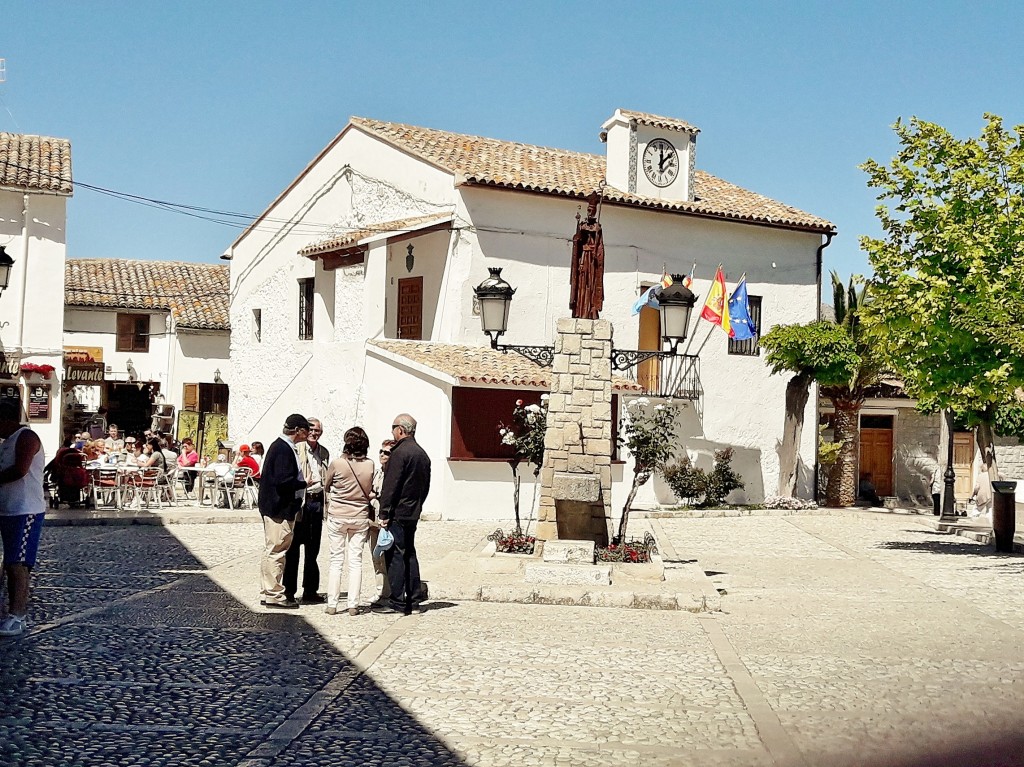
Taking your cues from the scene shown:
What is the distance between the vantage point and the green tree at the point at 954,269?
51.3 feet

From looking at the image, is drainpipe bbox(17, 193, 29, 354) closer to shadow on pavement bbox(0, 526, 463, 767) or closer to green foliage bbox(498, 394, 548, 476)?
green foliage bbox(498, 394, 548, 476)

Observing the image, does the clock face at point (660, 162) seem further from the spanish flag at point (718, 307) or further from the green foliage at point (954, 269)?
the green foliage at point (954, 269)

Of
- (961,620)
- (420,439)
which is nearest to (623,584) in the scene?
(961,620)

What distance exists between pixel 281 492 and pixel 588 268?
5104mm

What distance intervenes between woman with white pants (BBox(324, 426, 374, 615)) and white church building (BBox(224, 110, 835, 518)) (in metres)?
10.7

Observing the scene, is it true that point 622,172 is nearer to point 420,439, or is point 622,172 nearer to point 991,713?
point 420,439

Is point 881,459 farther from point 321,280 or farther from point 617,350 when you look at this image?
point 617,350

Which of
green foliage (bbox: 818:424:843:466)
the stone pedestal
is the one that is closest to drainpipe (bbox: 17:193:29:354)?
the stone pedestal

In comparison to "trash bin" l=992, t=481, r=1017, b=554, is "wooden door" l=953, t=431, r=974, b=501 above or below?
above

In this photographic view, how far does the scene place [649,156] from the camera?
2638 cm

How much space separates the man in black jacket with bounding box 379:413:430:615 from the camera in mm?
9992

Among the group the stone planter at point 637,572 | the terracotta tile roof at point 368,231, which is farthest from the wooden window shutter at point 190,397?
the stone planter at point 637,572

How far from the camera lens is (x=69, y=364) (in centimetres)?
3388

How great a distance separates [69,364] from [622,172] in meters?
17.5
